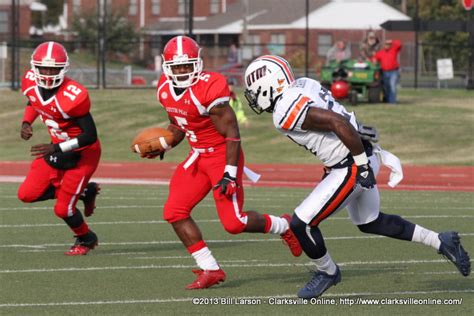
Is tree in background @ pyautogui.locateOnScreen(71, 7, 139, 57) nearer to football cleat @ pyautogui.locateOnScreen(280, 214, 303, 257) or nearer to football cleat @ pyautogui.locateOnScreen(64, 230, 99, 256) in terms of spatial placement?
football cleat @ pyautogui.locateOnScreen(64, 230, 99, 256)

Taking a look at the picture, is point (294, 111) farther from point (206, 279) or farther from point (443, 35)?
point (443, 35)

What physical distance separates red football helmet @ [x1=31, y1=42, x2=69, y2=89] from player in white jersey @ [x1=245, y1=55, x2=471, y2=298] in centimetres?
231

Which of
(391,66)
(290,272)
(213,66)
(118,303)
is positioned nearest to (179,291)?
(118,303)

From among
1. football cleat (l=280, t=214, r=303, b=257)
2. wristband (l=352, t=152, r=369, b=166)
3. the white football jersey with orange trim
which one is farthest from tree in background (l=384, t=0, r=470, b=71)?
wristband (l=352, t=152, r=369, b=166)

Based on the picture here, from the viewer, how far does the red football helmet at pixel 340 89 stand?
2466 cm

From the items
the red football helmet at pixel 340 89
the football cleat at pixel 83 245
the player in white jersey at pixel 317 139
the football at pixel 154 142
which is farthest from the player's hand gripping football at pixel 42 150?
the red football helmet at pixel 340 89

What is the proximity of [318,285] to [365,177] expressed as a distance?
760 mm

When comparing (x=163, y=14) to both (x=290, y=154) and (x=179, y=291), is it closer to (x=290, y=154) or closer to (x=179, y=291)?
(x=290, y=154)

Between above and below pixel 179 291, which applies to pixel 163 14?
above

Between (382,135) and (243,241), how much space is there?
13188mm

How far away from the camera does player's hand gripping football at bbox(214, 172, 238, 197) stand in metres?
7.91

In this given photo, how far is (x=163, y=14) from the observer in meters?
31.2

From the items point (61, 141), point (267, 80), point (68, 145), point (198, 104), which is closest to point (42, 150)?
point (68, 145)

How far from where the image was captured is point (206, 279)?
777 cm
